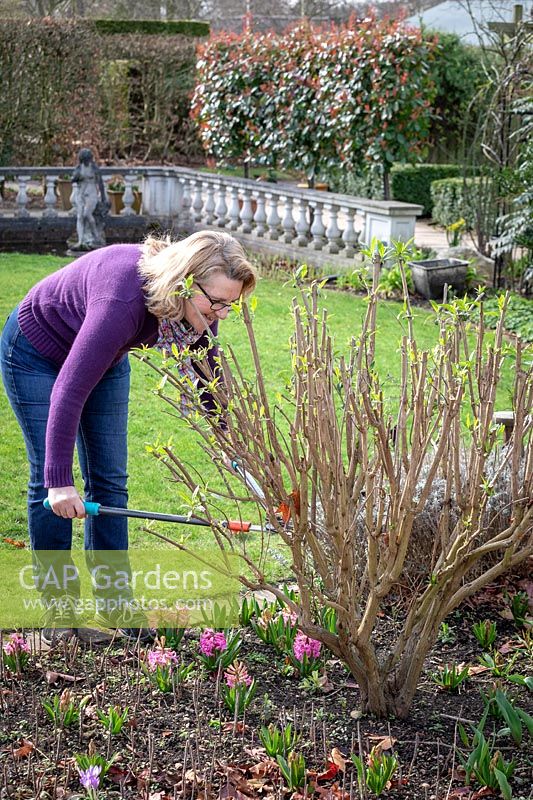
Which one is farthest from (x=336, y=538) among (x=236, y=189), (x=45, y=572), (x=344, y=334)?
(x=236, y=189)

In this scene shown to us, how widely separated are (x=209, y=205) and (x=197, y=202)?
0.42 metres

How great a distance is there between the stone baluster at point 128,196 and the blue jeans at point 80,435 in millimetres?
11433

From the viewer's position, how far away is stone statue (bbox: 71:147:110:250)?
1240 cm

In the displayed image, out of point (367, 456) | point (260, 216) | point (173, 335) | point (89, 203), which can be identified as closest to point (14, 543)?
point (173, 335)

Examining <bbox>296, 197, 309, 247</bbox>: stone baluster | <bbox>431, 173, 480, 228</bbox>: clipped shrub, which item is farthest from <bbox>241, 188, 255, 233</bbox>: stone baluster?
<bbox>431, 173, 480, 228</bbox>: clipped shrub

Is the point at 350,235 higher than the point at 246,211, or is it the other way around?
the point at 246,211

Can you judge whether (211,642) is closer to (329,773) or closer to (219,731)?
(219,731)

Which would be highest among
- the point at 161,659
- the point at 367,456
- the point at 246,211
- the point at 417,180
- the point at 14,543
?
the point at 417,180

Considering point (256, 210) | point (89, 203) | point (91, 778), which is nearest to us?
point (91, 778)

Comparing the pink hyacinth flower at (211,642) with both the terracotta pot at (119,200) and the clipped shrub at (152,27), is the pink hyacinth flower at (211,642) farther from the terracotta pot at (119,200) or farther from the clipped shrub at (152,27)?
the clipped shrub at (152,27)

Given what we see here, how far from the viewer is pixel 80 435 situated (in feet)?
11.6

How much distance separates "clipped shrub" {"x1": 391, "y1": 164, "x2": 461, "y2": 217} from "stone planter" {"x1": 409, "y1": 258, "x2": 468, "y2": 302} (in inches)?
327

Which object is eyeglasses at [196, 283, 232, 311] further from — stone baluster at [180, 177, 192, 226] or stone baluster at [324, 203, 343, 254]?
stone baluster at [180, 177, 192, 226]

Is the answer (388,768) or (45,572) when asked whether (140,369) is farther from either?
(388,768)
